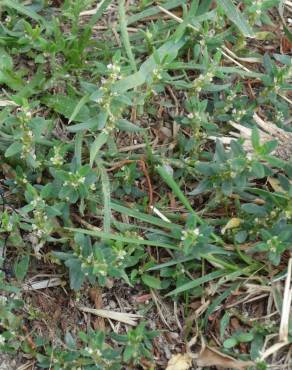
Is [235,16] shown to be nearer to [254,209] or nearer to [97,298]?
[254,209]

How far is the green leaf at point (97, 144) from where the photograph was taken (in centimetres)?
274

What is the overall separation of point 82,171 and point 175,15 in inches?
43.1

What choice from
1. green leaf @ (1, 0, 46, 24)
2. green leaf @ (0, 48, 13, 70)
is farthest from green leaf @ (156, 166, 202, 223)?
green leaf @ (1, 0, 46, 24)

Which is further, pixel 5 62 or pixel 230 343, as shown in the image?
pixel 5 62

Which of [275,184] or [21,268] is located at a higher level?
[275,184]

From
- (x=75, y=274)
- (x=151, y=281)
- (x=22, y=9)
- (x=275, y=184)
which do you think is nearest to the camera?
(x=75, y=274)

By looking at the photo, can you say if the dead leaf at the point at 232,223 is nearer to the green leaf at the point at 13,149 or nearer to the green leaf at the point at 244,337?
the green leaf at the point at 244,337

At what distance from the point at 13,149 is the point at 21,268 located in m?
0.49

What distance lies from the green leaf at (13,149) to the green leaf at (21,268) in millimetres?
435

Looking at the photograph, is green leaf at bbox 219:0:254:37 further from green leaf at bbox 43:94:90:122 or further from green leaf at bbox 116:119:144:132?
green leaf at bbox 43:94:90:122

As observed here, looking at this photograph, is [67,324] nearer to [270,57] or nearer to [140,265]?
[140,265]

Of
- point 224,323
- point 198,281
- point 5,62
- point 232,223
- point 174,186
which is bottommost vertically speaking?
point 224,323

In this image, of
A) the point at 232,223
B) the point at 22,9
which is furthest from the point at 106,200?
the point at 22,9

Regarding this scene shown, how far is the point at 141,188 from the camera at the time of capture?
2.97 meters
